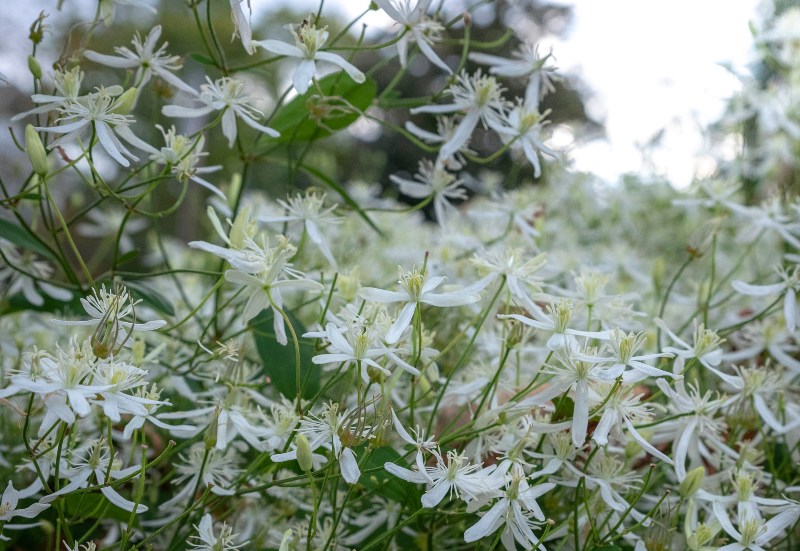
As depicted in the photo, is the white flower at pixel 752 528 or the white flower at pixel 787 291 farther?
the white flower at pixel 787 291

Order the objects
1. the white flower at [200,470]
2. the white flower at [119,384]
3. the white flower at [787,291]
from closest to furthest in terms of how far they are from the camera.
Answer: the white flower at [119,384] → the white flower at [200,470] → the white flower at [787,291]

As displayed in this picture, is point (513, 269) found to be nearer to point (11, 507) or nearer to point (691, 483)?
point (691, 483)

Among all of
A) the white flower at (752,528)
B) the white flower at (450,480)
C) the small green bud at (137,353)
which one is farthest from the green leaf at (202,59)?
the white flower at (752,528)

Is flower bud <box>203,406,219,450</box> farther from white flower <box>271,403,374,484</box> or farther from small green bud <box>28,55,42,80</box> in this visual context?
small green bud <box>28,55,42,80</box>

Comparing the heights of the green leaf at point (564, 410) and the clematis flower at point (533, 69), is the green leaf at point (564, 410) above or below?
below

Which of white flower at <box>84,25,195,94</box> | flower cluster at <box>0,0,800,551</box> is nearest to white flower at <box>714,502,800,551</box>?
flower cluster at <box>0,0,800,551</box>

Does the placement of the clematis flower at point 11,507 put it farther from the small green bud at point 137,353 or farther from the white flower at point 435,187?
the white flower at point 435,187

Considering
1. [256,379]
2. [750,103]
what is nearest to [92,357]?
[256,379]
